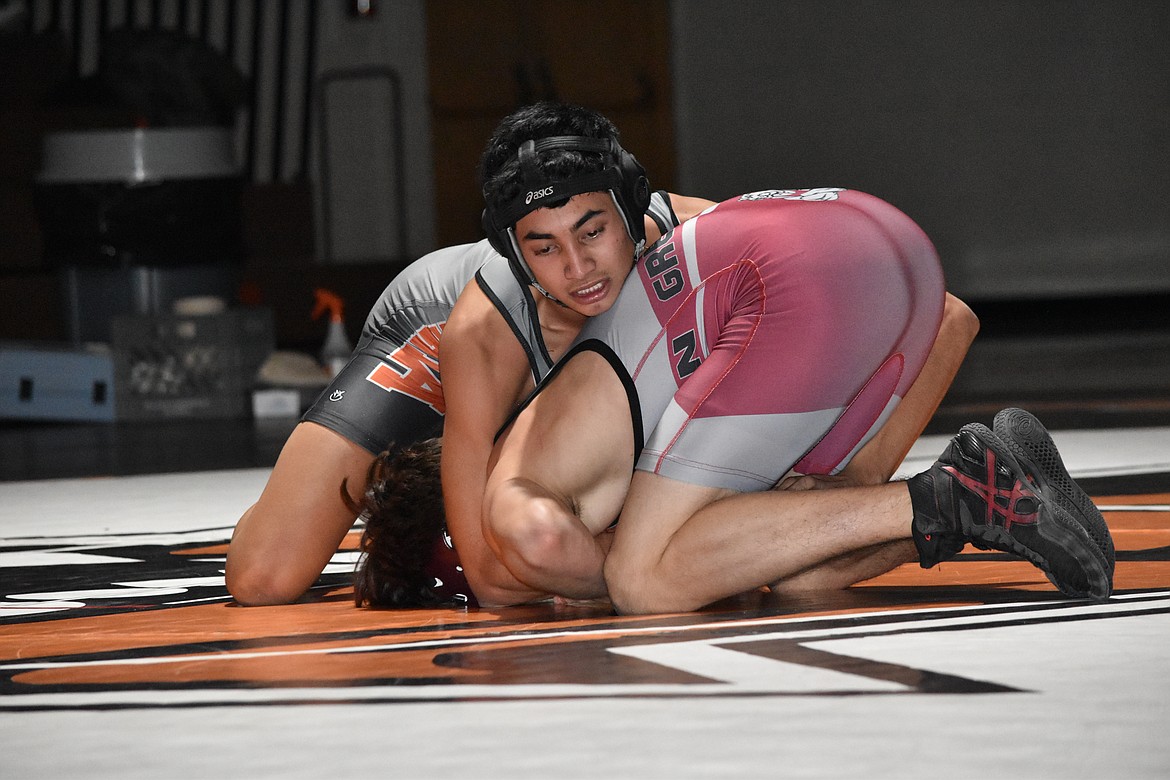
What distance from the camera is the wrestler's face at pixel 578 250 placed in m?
2.19

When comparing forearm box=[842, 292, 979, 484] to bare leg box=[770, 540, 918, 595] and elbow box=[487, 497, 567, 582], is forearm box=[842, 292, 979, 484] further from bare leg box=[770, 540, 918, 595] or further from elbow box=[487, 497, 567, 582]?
elbow box=[487, 497, 567, 582]

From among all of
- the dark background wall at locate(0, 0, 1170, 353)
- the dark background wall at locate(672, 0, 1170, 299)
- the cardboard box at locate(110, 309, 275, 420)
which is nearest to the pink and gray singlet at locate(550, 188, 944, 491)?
the cardboard box at locate(110, 309, 275, 420)

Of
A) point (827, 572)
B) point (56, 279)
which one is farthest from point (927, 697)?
point (56, 279)

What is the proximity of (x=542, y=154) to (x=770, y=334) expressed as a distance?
36 cm

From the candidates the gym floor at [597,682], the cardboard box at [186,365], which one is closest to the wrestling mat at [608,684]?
the gym floor at [597,682]

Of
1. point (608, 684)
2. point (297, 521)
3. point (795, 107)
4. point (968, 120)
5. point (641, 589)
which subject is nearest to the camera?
point (608, 684)

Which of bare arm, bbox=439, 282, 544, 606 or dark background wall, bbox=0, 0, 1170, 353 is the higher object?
dark background wall, bbox=0, 0, 1170, 353

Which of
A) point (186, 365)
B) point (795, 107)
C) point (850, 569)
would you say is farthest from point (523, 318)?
point (795, 107)

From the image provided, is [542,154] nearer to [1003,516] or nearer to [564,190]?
[564,190]

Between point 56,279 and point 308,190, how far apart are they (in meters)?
1.72

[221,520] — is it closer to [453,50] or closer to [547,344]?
[547,344]

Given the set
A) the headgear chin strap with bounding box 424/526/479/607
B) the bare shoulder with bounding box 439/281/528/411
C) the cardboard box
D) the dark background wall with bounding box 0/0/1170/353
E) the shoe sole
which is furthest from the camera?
the dark background wall with bounding box 0/0/1170/353

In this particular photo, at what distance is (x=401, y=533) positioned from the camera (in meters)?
2.37

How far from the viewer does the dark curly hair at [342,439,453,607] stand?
2.37m
